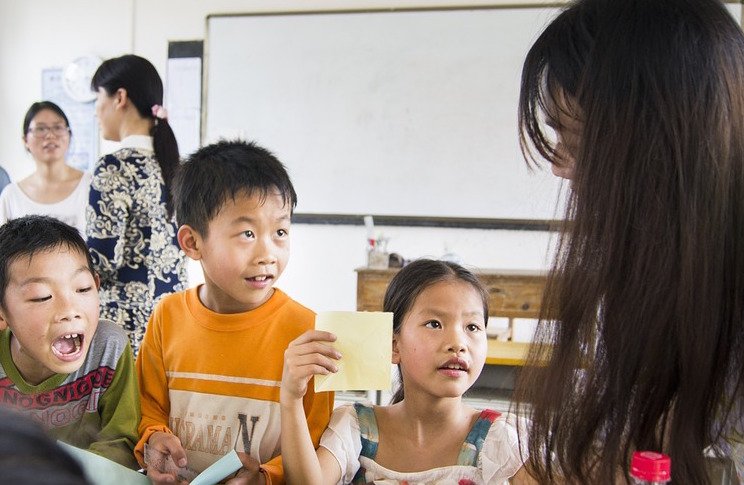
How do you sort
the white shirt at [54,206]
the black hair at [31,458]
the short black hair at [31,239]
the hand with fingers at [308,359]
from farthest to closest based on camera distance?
the white shirt at [54,206], the short black hair at [31,239], the hand with fingers at [308,359], the black hair at [31,458]

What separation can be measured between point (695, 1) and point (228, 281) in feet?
3.14

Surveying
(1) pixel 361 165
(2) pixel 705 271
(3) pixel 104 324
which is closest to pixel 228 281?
(3) pixel 104 324

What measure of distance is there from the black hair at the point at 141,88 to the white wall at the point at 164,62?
8.25ft

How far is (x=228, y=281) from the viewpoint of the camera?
4.64 ft

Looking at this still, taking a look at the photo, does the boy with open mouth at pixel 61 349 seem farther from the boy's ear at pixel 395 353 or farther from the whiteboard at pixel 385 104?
the whiteboard at pixel 385 104

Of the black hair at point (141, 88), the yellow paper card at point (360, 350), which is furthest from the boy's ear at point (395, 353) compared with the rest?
the black hair at point (141, 88)

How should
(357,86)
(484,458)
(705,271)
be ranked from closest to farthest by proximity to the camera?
1. (705,271)
2. (484,458)
3. (357,86)

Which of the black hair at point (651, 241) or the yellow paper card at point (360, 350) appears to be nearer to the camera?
the black hair at point (651, 241)

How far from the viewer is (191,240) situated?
5.04ft

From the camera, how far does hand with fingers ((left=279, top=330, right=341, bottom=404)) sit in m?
1.17

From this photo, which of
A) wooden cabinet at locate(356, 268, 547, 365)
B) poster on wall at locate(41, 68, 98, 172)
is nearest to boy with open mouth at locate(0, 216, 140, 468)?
wooden cabinet at locate(356, 268, 547, 365)

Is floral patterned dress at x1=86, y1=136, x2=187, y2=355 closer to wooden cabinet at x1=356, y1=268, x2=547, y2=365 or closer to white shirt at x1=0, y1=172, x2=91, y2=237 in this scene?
white shirt at x1=0, y1=172, x2=91, y2=237

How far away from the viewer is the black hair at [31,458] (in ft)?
1.17

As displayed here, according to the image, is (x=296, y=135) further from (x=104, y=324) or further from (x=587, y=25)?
(x=587, y=25)
